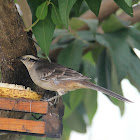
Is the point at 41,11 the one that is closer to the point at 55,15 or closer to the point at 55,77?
the point at 55,15

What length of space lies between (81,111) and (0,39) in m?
3.32

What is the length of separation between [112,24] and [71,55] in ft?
2.69

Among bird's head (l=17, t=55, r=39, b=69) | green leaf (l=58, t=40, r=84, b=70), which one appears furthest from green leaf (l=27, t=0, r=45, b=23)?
green leaf (l=58, t=40, r=84, b=70)

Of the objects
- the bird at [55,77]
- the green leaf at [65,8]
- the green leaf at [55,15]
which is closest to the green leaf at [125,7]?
the green leaf at [65,8]

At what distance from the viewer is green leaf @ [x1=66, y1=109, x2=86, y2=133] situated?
17.8 feet

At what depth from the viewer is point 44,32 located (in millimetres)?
2785

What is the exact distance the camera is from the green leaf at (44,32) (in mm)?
2752

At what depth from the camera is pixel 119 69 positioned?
4.10m

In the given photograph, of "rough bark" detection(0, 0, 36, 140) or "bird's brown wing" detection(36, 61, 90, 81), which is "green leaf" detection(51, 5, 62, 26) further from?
"bird's brown wing" detection(36, 61, 90, 81)

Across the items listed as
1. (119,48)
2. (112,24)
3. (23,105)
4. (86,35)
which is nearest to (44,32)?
(23,105)

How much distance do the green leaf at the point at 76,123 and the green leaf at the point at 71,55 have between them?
1.37 m

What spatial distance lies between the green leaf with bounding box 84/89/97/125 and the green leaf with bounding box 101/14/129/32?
1187mm

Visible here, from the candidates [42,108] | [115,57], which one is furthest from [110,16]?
[42,108]

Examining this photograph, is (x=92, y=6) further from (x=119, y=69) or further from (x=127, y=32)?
(x=127, y=32)
